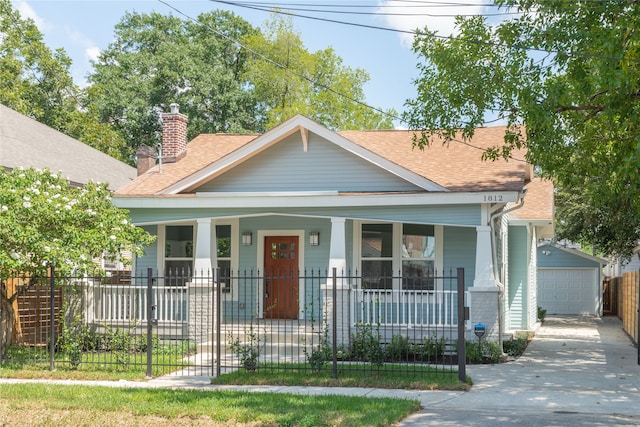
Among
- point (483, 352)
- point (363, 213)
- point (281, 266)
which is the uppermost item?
point (363, 213)

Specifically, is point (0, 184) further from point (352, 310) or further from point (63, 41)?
point (63, 41)

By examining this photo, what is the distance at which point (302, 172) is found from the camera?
62.4 feet

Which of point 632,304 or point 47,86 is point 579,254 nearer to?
point 632,304

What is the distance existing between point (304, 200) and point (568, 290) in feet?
71.5

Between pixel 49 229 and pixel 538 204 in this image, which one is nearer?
pixel 49 229

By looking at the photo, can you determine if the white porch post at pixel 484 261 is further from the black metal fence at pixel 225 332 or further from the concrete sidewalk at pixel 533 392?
the concrete sidewalk at pixel 533 392

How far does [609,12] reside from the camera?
46.6ft

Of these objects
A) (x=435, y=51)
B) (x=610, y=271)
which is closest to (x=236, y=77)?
(x=610, y=271)

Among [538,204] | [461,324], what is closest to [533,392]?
[461,324]

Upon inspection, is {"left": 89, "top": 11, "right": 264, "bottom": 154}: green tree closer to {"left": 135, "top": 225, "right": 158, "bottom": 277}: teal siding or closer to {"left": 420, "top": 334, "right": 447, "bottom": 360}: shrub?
{"left": 135, "top": 225, "right": 158, "bottom": 277}: teal siding

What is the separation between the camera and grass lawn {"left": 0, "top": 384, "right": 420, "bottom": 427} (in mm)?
9930

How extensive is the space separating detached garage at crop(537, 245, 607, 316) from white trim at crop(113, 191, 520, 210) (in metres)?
20.2

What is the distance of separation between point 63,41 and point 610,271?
39.5 meters

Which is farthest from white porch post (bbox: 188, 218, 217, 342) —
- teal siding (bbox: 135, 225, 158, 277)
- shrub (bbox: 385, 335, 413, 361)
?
shrub (bbox: 385, 335, 413, 361)
